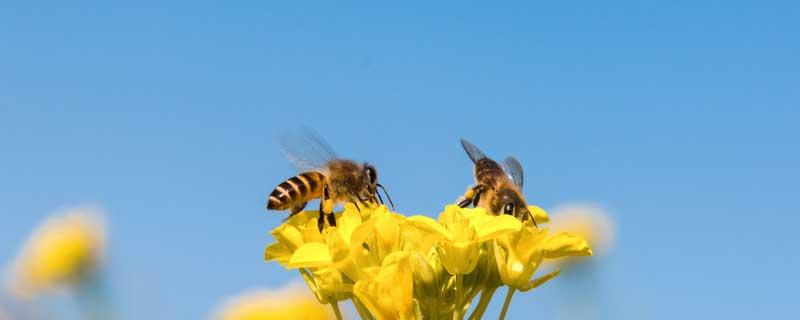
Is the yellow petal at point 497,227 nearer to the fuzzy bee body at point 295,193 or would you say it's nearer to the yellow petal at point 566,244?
the yellow petal at point 566,244

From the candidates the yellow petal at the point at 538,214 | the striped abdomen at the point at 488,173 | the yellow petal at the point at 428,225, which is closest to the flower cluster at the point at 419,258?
the yellow petal at the point at 428,225

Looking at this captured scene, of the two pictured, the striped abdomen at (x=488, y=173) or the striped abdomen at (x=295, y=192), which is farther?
the striped abdomen at (x=488, y=173)

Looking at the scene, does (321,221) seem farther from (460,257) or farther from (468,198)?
(468,198)

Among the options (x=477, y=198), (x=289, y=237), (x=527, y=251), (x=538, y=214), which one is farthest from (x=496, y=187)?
(x=289, y=237)

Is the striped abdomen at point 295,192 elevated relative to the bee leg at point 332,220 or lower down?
elevated

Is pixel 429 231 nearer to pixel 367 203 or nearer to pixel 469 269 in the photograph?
pixel 469 269

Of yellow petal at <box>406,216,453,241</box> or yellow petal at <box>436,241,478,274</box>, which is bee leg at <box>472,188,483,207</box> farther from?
yellow petal at <box>406,216,453,241</box>

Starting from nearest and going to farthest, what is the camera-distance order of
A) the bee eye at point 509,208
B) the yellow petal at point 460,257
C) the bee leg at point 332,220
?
the yellow petal at point 460,257
the bee leg at point 332,220
the bee eye at point 509,208

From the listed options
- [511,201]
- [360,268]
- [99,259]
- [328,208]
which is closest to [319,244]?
[360,268]
